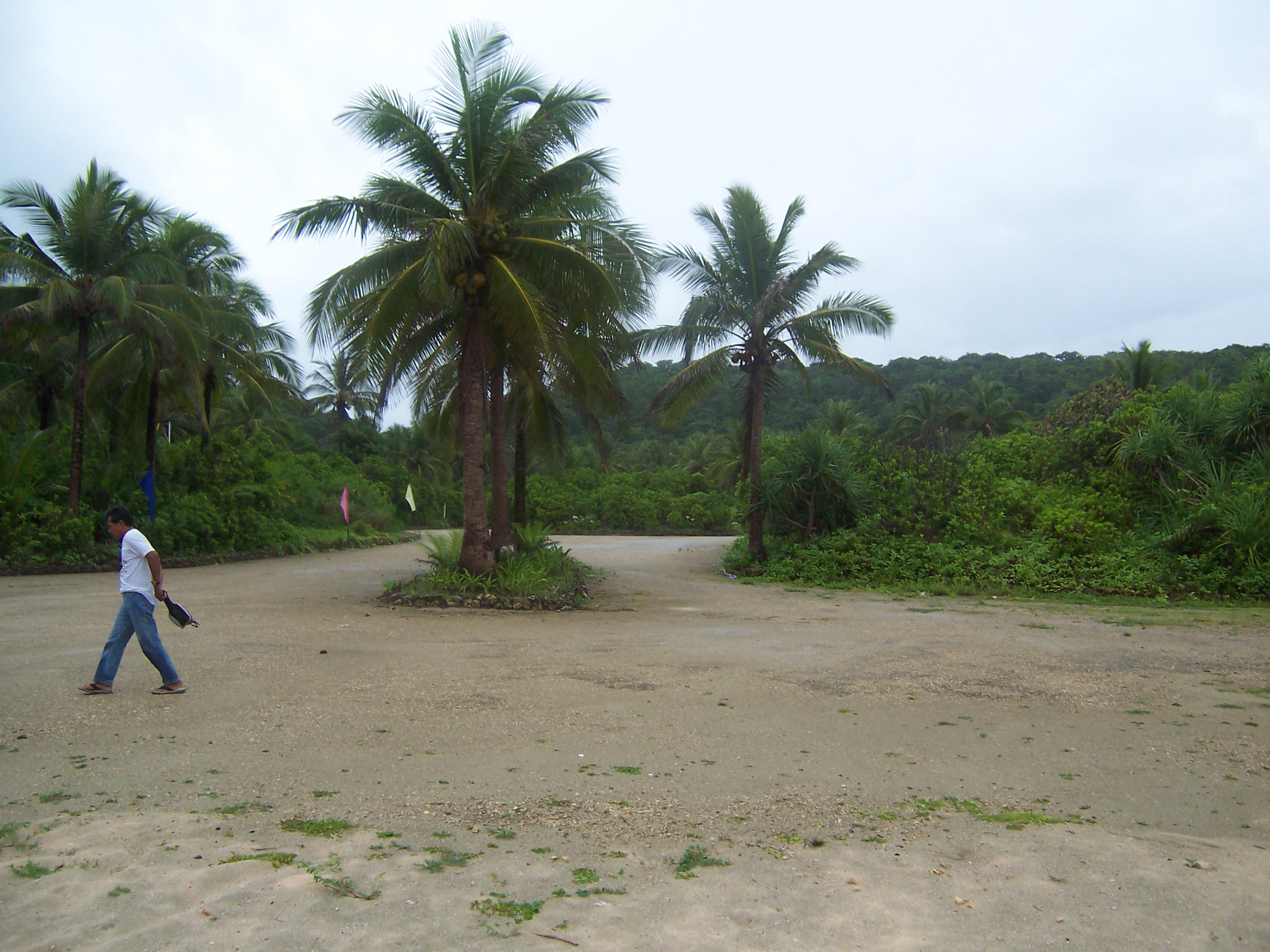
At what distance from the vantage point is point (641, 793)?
4.92m

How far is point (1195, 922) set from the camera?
345 centimetres

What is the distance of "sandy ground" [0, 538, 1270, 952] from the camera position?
134 inches

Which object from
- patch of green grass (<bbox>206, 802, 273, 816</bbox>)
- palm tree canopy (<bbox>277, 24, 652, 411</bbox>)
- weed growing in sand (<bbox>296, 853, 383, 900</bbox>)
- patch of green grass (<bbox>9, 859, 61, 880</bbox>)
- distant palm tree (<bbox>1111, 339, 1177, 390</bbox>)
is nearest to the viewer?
weed growing in sand (<bbox>296, 853, 383, 900</bbox>)

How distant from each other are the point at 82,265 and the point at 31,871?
741 inches

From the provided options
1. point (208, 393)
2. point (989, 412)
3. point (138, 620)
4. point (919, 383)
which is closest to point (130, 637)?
point (138, 620)

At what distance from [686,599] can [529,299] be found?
5763 millimetres

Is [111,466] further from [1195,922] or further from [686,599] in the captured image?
[1195,922]

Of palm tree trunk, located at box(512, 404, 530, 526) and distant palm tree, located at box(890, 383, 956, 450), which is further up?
distant palm tree, located at box(890, 383, 956, 450)

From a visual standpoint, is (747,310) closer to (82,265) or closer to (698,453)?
(82,265)

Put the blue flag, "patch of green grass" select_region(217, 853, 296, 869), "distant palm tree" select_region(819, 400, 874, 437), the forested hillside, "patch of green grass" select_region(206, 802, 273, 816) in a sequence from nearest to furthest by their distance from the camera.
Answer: "patch of green grass" select_region(217, 853, 296, 869)
"patch of green grass" select_region(206, 802, 273, 816)
the blue flag
"distant palm tree" select_region(819, 400, 874, 437)
the forested hillside

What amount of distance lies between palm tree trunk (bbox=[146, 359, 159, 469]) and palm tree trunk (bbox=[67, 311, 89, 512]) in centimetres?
182

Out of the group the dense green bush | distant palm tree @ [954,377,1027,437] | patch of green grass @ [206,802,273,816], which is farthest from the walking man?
distant palm tree @ [954,377,1027,437]

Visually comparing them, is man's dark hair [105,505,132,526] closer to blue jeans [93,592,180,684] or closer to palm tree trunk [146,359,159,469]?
blue jeans [93,592,180,684]

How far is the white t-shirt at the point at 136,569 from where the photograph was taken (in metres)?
6.95
